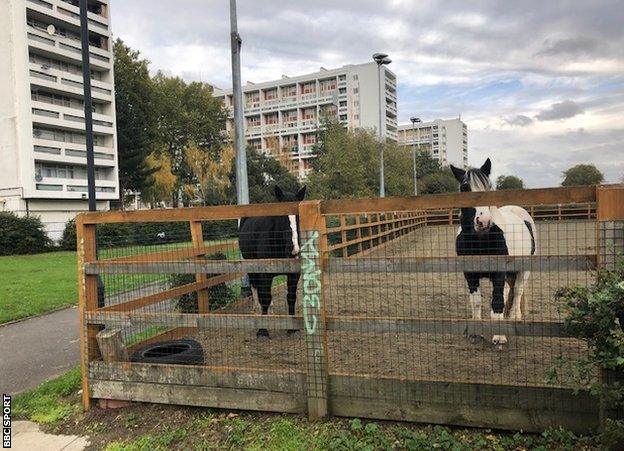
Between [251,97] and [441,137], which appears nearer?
[251,97]

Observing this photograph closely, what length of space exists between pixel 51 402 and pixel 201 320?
5.88 feet

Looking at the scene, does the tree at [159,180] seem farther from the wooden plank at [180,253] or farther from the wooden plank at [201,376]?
the wooden plank at [201,376]

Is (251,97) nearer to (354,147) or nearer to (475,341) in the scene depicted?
(354,147)

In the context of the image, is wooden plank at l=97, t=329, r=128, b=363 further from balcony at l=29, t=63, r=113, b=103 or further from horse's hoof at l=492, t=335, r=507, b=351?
balcony at l=29, t=63, r=113, b=103

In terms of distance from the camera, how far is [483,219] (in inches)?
183

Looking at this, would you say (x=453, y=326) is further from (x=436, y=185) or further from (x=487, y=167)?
(x=436, y=185)

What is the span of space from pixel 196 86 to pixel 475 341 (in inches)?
2292

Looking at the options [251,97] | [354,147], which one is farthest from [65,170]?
[251,97]

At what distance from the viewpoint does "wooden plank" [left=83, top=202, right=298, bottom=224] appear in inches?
159

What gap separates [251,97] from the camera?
368 feet

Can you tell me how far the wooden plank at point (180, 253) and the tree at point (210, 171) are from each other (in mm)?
45133

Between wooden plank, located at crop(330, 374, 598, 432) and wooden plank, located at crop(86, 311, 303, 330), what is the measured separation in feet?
1.97

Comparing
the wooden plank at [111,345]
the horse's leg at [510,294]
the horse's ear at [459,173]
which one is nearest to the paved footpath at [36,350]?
the wooden plank at [111,345]

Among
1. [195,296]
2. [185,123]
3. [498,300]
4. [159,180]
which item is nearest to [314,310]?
[498,300]
